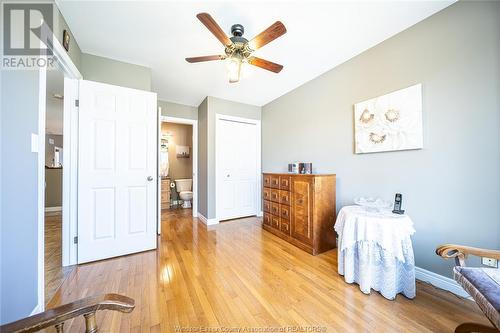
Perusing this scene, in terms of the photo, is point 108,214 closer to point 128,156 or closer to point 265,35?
point 128,156

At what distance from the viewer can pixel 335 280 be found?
1817 mm

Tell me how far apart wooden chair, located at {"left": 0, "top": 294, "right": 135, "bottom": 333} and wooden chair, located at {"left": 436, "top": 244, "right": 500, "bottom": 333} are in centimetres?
157

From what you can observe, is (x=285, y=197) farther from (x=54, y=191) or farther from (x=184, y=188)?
(x=54, y=191)

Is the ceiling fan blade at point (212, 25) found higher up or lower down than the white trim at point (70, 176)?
higher up

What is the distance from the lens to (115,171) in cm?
230

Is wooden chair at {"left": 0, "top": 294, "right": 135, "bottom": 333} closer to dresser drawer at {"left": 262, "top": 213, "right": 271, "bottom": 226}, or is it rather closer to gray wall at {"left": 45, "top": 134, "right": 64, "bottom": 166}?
dresser drawer at {"left": 262, "top": 213, "right": 271, "bottom": 226}

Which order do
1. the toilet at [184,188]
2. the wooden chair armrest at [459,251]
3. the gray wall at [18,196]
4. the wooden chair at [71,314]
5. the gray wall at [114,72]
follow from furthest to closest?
the toilet at [184,188], the gray wall at [114,72], the wooden chair armrest at [459,251], the gray wall at [18,196], the wooden chair at [71,314]

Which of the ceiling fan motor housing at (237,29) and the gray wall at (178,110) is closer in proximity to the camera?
the ceiling fan motor housing at (237,29)

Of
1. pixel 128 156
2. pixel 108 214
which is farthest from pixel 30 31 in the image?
pixel 108 214

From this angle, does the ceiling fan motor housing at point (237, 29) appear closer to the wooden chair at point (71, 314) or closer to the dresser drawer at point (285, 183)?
the dresser drawer at point (285, 183)

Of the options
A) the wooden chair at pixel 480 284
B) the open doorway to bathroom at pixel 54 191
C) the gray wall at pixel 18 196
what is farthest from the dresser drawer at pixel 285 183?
the open doorway to bathroom at pixel 54 191

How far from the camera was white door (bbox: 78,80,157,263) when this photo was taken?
2154 millimetres

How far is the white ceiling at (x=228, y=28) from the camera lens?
1656 mm

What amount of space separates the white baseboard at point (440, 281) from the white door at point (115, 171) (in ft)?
9.87
